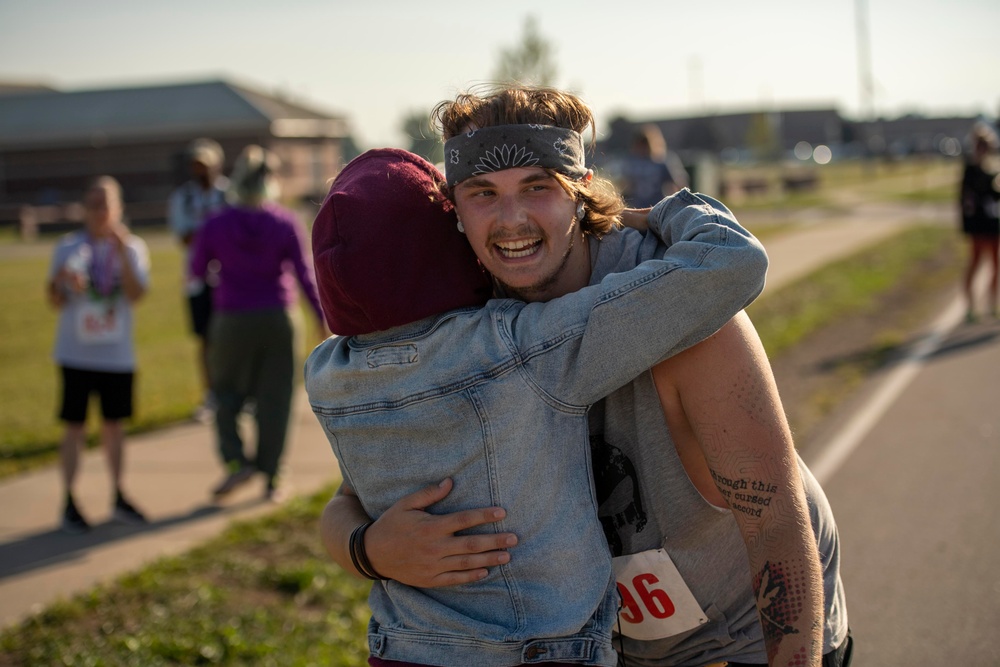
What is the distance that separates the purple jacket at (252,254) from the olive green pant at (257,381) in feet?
0.35

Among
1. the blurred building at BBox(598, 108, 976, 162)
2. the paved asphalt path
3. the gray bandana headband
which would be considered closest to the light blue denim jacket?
the gray bandana headband

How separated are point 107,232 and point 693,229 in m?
5.99

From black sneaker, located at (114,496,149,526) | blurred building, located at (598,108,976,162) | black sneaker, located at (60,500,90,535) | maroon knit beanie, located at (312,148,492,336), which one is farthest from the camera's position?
blurred building, located at (598,108,976,162)

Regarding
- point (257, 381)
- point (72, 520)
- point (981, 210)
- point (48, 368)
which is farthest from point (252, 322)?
point (981, 210)

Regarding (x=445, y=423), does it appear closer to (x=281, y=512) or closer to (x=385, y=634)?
(x=385, y=634)

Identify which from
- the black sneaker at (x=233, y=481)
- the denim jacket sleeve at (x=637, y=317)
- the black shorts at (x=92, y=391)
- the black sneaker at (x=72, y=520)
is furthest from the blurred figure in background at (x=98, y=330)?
the denim jacket sleeve at (x=637, y=317)

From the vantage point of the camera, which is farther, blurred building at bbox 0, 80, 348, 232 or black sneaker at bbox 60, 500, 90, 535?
blurred building at bbox 0, 80, 348, 232

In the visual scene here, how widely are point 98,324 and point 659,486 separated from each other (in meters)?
5.62

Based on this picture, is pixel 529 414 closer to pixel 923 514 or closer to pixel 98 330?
pixel 923 514

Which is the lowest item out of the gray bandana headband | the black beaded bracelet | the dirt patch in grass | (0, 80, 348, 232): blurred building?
the dirt patch in grass

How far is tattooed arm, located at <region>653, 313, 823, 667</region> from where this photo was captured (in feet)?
5.86

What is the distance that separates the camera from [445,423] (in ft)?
6.04

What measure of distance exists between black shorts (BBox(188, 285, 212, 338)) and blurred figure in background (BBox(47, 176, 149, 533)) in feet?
6.58

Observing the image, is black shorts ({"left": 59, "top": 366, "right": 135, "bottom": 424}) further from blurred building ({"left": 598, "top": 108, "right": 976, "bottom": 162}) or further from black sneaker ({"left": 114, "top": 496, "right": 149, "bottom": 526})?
blurred building ({"left": 598, "top": 108, "right": 976, "bottom": 162})
